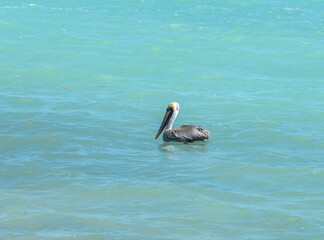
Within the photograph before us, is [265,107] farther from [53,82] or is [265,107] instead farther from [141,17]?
[141,17]

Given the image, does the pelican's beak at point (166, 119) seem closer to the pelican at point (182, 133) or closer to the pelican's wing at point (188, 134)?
the pelican at point (182, 133)

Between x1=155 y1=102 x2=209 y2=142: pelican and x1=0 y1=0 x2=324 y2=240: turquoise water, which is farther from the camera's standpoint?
x1=155 y1=102 x2=209 y2=142: pelican

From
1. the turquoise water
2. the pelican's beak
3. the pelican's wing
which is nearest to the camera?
the turquoise water

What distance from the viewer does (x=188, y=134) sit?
12750 mm

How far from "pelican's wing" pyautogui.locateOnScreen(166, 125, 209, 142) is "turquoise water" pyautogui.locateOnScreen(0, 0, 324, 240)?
0.69 feet

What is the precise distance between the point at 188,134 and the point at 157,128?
1350 millimetres

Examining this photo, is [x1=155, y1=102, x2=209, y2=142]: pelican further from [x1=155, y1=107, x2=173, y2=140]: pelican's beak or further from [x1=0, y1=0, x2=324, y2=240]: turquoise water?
[x1=0, y1=0, x2=324, y2=240]: turquoise water

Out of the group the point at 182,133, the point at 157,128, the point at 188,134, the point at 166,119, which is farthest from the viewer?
the point at 157,128

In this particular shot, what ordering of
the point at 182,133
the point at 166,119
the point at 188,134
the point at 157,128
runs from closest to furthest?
the point at 188,134 → the point at 182,133 → the point at 166,119 → the point at 157,128

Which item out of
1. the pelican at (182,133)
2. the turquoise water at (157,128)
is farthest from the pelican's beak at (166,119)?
the turquoise water at (157,128)

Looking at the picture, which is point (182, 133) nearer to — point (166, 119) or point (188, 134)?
point (188, 134)

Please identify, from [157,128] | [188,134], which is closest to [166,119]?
[157,128]

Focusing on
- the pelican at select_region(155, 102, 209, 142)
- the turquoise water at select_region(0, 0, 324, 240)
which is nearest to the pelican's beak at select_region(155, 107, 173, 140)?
the pelican at select_region(155, 102, 209, 142)

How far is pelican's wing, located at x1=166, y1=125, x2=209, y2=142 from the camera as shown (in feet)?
40.9
